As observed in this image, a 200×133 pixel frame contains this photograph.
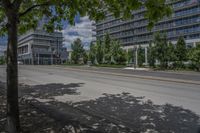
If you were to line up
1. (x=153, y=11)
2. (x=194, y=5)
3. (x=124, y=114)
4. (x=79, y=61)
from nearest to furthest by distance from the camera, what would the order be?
(x=153, y=11) → (x=124, y=114) → (x=194, y=5) → (x=79, y=61)

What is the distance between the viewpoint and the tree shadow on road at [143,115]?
712cm

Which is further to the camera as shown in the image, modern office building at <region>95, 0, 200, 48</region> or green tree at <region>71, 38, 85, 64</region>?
green tree at <region>71, 38, 85, 64</region>

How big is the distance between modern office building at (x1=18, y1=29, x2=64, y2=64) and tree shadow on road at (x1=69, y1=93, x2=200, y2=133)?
Result: 3979 inches

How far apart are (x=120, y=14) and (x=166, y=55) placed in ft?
159

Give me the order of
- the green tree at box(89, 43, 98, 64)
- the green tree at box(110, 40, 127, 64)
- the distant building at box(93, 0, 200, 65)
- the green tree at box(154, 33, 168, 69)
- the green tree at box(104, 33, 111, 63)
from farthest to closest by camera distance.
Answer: the green tree at box(89, 43, 98, 64) → the distant building at box(93, 0, 200, 65) → the green tree at box(104, 33, 111, 63) → the green tree at box(110, 40, 127, 64) → the green tree at box(154, 33, 168, 69)

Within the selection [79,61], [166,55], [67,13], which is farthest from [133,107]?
[79,61]

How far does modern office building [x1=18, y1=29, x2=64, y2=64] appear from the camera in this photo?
11256 centimetres

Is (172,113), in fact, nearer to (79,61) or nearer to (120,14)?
(120,14)

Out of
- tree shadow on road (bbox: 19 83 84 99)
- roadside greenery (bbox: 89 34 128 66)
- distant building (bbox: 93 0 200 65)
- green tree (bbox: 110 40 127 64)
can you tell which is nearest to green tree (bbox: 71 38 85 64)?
roadside greenery (bbox: 89 34 128 66)

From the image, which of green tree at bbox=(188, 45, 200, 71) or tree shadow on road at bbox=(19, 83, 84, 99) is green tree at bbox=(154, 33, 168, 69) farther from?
tree shadow on road at bbox=(19, 83, 84, 99)

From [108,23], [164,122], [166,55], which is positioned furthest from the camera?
[108,23]

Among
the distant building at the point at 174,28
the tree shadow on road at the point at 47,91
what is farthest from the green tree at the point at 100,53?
the tree shadow on road at the point at 47,91

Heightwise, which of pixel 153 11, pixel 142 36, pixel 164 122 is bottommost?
pixel 164 122

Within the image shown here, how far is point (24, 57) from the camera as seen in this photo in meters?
122
